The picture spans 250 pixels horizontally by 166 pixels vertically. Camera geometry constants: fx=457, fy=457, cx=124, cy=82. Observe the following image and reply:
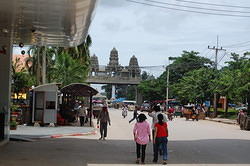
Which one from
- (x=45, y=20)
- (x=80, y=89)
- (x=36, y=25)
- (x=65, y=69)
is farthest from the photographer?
(x=65, y=69)

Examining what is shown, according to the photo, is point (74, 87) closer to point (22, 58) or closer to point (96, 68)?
point (22, 58)

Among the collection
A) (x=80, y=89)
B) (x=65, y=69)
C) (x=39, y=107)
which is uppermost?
(x=65, y=69)

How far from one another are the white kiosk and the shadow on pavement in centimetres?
825

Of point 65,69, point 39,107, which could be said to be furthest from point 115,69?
point 39,107

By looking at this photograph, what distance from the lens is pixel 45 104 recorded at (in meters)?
27.8

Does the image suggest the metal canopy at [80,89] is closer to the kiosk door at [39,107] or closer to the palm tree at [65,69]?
the kiosk door at [39,107]

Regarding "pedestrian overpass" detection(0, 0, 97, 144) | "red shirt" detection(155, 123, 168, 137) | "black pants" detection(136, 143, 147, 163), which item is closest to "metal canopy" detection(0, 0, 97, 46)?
"pedestrian overpass" detection(0, 0, 97, 144)

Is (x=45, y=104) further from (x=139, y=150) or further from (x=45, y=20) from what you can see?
(x=139, y=150)

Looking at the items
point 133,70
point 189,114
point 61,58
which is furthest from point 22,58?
point 133,70

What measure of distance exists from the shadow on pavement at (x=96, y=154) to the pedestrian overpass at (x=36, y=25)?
2.17 m

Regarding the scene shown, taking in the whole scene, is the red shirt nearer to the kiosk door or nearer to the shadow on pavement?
the shadow on pavement

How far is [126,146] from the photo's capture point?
60.4 feet

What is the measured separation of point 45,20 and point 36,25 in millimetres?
1317

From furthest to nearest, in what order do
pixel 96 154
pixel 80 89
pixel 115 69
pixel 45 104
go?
pixel 115 69 < pixel 80 89 < pixel 45 104 < pixel 96 154
